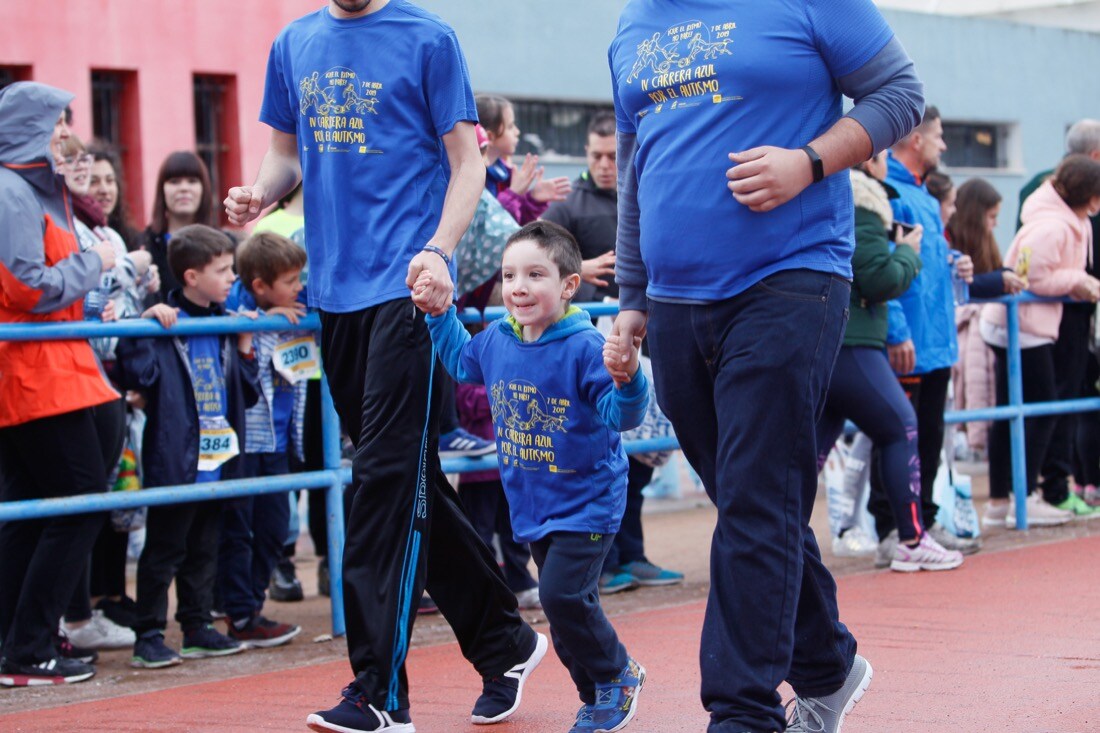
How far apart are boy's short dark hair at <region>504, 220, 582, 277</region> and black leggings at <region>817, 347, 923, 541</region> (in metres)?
2.60

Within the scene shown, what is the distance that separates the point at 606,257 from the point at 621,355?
3.25 m

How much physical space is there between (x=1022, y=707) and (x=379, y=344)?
2030mm

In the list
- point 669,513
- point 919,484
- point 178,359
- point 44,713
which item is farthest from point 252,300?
point 669,513

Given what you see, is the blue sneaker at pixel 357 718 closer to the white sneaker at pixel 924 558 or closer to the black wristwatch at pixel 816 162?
the black wristwatch at pixel 816 162

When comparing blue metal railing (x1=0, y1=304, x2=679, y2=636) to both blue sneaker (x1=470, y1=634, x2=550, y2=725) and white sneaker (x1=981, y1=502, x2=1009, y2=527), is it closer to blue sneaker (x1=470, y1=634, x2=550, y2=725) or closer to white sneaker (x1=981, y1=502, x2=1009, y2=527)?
blue sneaker (x1=470, y1=634, x2=550, y2=725)

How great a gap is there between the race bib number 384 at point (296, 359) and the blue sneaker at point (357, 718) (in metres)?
2.24

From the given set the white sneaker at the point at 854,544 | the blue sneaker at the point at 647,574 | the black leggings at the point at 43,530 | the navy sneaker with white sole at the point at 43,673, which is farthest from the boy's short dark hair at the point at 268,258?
the white sneaker at the point at 854,544

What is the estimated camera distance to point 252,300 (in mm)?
6465

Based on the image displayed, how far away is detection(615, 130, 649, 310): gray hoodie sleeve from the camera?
4000 mm

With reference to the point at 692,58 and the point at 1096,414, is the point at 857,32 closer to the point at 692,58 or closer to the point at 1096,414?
the point at 692,58

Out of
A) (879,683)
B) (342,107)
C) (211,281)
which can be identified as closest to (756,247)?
(342,107)

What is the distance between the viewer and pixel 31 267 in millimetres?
5465

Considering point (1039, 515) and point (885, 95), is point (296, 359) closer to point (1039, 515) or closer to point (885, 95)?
point (885, 95)

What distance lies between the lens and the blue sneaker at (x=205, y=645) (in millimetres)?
6043
